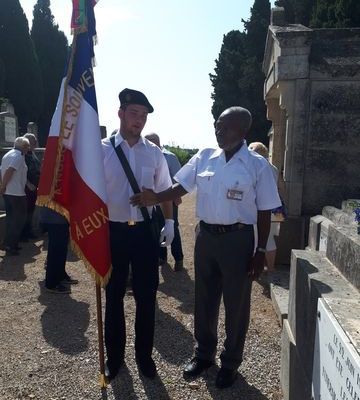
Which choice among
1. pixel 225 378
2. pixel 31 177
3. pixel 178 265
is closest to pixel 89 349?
pixel 225 378

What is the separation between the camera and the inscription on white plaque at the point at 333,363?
1616 millimetres

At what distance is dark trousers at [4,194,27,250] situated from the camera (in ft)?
23.8

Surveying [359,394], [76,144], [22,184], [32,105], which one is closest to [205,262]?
Answer: [76,144]

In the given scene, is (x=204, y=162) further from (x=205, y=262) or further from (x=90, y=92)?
(x=90, y=92)

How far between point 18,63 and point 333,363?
87.1 ft

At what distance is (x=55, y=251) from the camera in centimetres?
527

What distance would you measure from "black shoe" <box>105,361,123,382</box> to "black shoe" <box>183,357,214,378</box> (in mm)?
515

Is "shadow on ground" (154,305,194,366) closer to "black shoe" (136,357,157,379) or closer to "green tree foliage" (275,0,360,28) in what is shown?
"black shoe" (136,357,157,379)

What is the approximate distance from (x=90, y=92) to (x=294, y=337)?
7.20 feet

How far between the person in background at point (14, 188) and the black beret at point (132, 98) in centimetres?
445

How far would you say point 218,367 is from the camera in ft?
11.5

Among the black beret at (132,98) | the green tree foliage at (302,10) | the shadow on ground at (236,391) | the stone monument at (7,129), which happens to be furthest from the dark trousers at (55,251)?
the green tree foliage at (302,10)

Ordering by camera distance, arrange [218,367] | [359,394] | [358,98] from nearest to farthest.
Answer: [359,394] < [218,367] < [358,98]

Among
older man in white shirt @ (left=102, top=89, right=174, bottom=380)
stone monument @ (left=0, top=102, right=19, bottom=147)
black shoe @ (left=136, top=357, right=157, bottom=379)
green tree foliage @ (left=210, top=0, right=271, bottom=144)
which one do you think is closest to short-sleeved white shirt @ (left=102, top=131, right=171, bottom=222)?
older man in white shirt @ (left=102, top=89, right=174, bottom=380)
